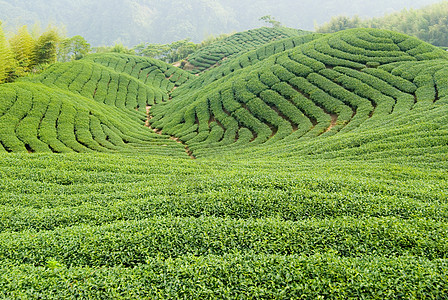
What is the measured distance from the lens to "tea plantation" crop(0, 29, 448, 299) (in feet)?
21.0

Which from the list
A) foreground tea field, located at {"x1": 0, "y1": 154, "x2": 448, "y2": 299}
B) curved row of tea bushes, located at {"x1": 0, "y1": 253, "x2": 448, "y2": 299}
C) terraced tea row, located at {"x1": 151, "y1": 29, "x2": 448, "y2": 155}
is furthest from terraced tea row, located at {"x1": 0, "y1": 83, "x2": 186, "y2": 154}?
curved row of tea bushes, located at {"x1": 0, "y1": 253, "x2": 448, "y2": 299}

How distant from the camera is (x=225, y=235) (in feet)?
27.5

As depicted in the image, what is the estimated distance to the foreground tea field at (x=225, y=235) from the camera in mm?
6281

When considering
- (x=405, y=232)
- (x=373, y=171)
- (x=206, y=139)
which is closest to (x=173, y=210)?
(x=405, y=232)

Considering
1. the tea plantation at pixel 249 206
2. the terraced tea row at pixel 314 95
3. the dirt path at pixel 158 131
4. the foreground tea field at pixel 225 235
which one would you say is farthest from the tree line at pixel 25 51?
the foreground tea field at pixel 225 235

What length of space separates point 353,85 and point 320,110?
5.58 m

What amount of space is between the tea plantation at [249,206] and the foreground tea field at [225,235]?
A: 4cm

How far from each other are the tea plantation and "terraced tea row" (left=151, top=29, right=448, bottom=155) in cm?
32

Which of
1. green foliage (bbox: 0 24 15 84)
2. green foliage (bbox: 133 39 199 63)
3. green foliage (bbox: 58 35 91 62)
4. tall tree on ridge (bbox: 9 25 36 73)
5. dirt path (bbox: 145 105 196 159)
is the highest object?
green foliage (bbox: 133 39 199 63)

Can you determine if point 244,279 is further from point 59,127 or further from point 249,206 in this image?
point 59,127

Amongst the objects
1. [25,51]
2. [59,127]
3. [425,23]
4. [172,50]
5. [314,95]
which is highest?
[425,23]

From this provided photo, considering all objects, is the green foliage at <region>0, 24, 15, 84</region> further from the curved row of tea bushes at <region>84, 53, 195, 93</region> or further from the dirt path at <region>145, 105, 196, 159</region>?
the curved row of tea bushes at <region>84, 53, 195, 93</region>

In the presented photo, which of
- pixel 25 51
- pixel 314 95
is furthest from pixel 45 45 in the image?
pixel 314 95

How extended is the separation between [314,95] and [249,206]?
24.8 metres
